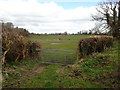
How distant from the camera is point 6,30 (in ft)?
29.2

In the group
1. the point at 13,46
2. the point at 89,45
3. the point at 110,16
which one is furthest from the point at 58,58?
the point at 110,16

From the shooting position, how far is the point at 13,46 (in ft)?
28.9

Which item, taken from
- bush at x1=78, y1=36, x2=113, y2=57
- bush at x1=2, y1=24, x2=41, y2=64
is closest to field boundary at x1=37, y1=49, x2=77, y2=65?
bush at x1=78, y1=36, x2=113, y2=57

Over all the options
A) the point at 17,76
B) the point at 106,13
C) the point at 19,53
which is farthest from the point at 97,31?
the point at 17,76

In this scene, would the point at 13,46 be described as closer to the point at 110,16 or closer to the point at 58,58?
the point at 58,58

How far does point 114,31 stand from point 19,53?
1882 centimetres

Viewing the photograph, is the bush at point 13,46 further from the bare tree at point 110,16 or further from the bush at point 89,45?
the bare tree at point 110,16

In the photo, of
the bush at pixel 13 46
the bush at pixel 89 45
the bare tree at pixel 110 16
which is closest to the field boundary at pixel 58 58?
the bush at pixel 89 45

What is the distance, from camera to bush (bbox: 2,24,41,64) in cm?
826

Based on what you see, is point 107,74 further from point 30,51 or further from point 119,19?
point 119,19

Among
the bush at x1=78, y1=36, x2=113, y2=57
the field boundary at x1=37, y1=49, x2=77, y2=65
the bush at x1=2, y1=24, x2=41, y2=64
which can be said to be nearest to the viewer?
the bush at x1=2, y1=24, x2=41, y2=64

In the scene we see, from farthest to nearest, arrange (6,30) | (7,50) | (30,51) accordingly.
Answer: (30,51) → (6,30) → (7,50)

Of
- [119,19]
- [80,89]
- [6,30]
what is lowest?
[80,89]

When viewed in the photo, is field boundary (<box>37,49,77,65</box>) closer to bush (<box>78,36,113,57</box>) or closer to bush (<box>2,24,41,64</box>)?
bush (<box>78,36,113,57</box>)
